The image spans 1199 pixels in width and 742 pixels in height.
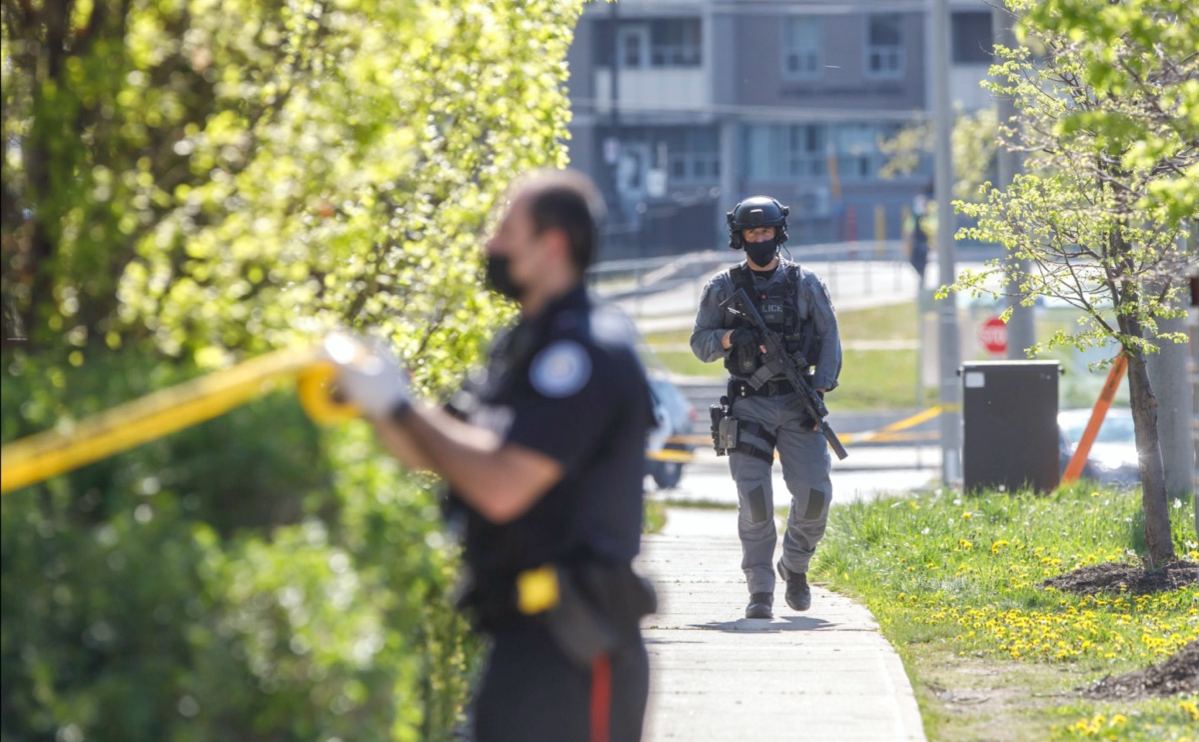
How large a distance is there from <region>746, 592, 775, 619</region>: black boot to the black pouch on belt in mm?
4562

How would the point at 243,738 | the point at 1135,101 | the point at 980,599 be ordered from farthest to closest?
the point at 980,599, the point at 1135,101, the point at 243,738

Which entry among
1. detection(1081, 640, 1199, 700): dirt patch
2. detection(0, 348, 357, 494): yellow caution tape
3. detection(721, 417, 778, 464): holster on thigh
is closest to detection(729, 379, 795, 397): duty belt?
detection(721, 417, 778, 464): holster on thigh

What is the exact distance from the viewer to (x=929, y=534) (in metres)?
9.38

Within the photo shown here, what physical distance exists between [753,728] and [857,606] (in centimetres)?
277

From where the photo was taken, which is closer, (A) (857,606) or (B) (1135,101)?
(B) (1135,101)

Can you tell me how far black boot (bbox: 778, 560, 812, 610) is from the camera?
25.3 feet

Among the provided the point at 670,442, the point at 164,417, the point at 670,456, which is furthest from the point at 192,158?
the point at 670,442

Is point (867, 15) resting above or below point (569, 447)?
above

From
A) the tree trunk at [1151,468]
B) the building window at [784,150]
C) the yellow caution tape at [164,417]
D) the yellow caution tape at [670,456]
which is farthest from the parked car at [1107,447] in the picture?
the building window at [784,150]

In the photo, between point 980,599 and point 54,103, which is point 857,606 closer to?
point 980,599

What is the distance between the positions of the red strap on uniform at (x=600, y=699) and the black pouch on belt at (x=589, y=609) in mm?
37

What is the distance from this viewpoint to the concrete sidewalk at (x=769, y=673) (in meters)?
5.37

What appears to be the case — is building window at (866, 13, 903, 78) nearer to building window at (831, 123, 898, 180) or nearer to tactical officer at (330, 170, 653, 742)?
building window at (831, 123, 898, 180)

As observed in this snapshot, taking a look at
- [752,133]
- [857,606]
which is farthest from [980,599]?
[752,133]
